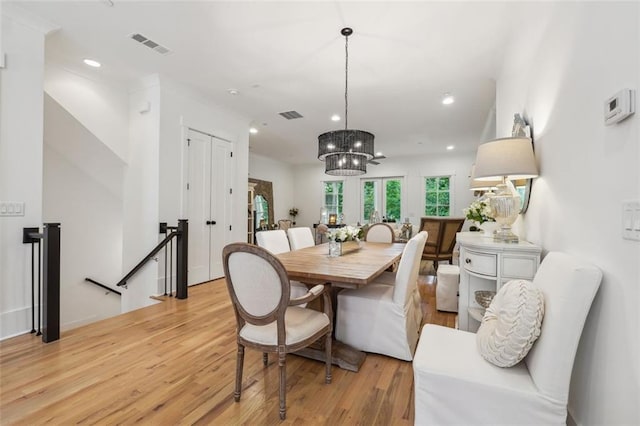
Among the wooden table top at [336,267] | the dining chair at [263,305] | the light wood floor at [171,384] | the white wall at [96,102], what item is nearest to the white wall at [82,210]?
the white wall at [96,102]

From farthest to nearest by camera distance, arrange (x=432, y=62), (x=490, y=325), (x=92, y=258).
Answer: (x=92, y=258) → (x=432, y=62) → (x=490, y=325)

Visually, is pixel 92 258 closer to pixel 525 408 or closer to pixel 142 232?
pixel 142 232

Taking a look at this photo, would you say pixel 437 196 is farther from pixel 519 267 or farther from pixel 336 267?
pixel 336 267

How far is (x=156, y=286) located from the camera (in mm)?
3752

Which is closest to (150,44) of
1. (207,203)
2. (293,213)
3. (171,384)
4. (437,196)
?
(207,203)

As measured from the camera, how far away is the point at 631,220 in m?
1.01

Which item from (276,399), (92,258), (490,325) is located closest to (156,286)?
(92,258)

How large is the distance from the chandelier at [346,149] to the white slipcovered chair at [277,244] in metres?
1.03

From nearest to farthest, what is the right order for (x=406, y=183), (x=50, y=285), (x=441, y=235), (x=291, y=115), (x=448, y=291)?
1. (x=50, y=285)
2. (x=448, y=291)
3. (x=441, y=235)
4. (x=291, y=115)
5. (x=406, y=183)

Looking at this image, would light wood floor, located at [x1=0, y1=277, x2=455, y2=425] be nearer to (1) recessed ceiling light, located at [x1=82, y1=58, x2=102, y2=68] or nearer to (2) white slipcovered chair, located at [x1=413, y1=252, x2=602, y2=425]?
(2) white slipcovered chair, located at [x1=413, y1=252, x2=602, y2=425]

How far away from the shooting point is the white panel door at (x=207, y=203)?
418 cm

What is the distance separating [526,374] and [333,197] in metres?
8.38

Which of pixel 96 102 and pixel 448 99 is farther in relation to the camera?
pixel 448 99

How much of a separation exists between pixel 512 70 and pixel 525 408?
9.51ft
